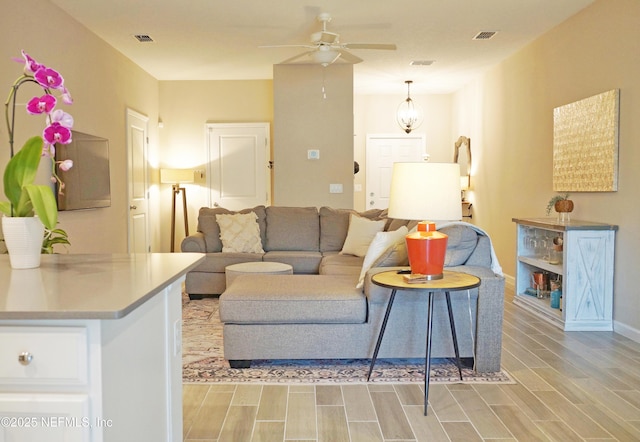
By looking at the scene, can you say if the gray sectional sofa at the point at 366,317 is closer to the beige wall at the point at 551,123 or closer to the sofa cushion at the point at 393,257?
the sofa cushion at the point at 393,257

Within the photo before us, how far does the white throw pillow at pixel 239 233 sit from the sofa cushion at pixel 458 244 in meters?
2.72

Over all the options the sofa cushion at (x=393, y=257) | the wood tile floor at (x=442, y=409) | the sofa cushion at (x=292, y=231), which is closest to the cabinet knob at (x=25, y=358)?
the wood tile floor at (x=442, y=409)

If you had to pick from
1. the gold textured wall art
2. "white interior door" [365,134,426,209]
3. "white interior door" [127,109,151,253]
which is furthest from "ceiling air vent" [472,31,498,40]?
"white interior door" [127,109,151,253]

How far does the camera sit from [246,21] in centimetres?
507

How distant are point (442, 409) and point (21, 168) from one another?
2.20 m

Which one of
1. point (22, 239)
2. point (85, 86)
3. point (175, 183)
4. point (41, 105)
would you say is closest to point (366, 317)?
point (22, 239)

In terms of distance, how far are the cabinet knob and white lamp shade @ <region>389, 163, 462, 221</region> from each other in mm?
1961

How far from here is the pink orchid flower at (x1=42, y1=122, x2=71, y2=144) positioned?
63.1 inches

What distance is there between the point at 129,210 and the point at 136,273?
520 cm

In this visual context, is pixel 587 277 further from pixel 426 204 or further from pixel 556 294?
pixel 426 204

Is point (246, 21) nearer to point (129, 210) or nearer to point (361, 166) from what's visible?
point (129, 210)

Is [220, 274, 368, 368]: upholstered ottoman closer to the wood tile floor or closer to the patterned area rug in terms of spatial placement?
the patterned area rug

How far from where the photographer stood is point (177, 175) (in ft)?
24.6

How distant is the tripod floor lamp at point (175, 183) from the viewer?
749 cm
